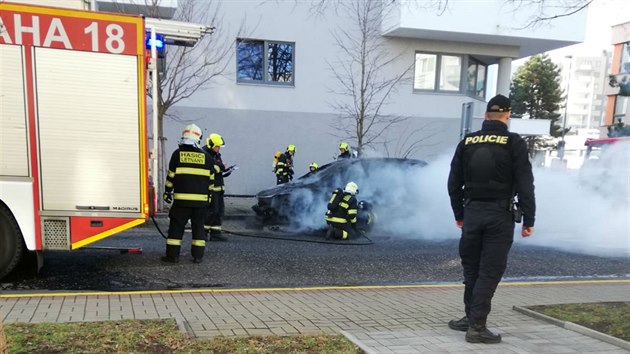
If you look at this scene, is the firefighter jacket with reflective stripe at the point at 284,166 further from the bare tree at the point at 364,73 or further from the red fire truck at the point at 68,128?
the red fire truck at the point at 68,128

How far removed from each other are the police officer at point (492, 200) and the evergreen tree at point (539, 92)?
1927 inches

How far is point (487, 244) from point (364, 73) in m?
12.3

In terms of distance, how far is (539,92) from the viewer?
49.4 metres

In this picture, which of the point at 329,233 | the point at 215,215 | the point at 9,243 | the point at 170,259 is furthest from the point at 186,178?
the point at 329,233

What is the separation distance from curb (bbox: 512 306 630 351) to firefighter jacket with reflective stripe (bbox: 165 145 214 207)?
4.34 metres

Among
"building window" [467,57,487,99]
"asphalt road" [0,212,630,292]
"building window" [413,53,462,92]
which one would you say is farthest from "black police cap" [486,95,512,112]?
"building window" [467,57,487,99]

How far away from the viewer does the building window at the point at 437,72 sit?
16.8m

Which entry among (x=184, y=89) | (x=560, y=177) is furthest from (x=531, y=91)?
(x=184, y=89)

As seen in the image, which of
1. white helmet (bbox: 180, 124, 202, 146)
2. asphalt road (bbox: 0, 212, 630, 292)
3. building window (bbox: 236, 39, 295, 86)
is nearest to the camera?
asphalt road (bbox: 0, 212, 630, 292)

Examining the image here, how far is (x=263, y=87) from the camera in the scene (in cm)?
1532

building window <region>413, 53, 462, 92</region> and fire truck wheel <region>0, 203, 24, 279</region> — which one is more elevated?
building window <region>413, 53, 462, 92</region>

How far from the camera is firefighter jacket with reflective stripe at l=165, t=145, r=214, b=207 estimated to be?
6629mm

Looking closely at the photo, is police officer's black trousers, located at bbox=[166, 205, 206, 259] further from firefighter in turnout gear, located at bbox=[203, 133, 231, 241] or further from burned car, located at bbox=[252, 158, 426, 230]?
burned car, located at bbox=[252, 158, 426, 230]

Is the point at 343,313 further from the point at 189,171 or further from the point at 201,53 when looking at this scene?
the point at 201,53
